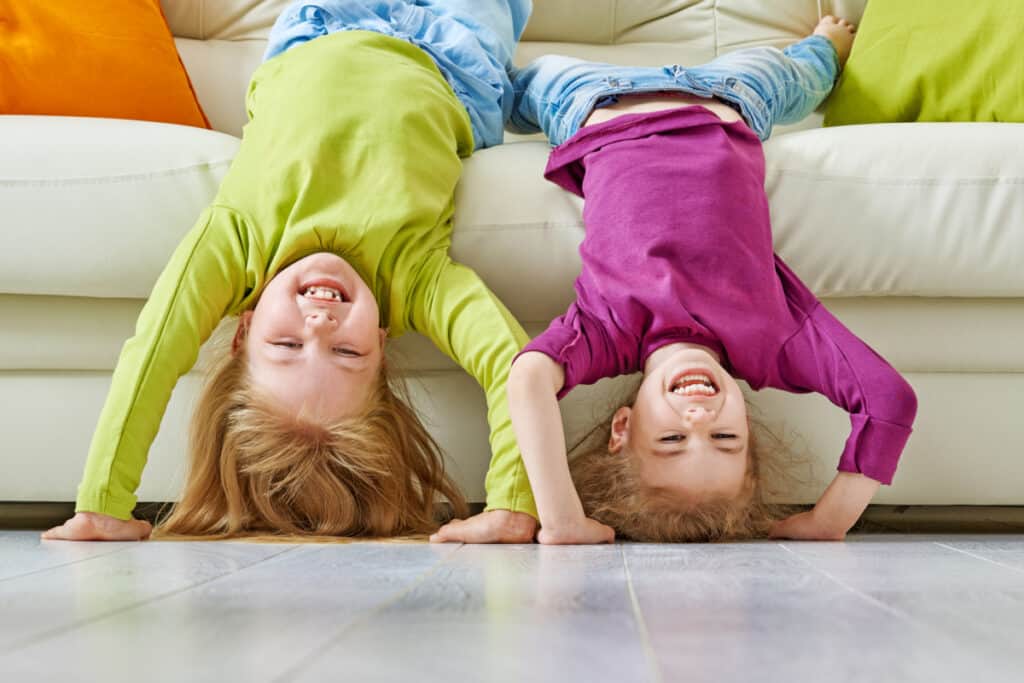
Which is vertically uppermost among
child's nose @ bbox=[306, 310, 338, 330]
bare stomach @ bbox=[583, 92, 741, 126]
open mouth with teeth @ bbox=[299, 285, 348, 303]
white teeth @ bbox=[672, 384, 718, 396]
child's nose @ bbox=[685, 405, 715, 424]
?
bare stomach @ bbox=[583, 92, 741, 126]

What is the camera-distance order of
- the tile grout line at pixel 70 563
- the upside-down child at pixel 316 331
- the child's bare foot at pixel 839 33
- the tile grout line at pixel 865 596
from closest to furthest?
the tile grout line at pixel 865 596 < the tile grout line at pixel 70 563 < the upside-down child at pixel 316 331 < the child's bare foot at pixel 839 33

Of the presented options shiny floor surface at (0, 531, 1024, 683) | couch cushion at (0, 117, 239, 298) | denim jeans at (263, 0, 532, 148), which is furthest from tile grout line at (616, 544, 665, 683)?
denim jeans at (263, 0, 532, 148)

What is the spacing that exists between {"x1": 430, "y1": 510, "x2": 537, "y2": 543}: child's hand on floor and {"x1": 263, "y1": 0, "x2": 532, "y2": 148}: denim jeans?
711mm

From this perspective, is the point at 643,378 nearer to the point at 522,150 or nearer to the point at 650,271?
the point at 650,271

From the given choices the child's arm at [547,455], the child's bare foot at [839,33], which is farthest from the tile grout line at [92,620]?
the child's bare foot at [839,33]

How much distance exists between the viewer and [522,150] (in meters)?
1.56

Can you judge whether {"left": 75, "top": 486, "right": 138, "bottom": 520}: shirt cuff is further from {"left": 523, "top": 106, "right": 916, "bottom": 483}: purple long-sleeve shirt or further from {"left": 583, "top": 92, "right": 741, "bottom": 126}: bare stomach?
{"left": 583, "top": 92, "right": 741, "bottom": 126}: bare stomach

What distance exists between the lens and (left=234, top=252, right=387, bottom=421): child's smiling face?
1.29m

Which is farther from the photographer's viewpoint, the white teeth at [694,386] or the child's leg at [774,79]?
the child's leg at [774,79]

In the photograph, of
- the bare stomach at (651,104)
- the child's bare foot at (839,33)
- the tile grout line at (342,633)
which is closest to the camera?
the tile grout line at (342,633)

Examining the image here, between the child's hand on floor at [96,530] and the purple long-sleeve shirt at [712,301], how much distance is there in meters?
0.48

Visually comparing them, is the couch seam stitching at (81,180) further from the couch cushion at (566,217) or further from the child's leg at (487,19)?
the child's leg at (487,19)

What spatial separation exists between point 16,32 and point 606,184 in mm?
1020

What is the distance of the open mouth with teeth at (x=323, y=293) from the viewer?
1.31m
